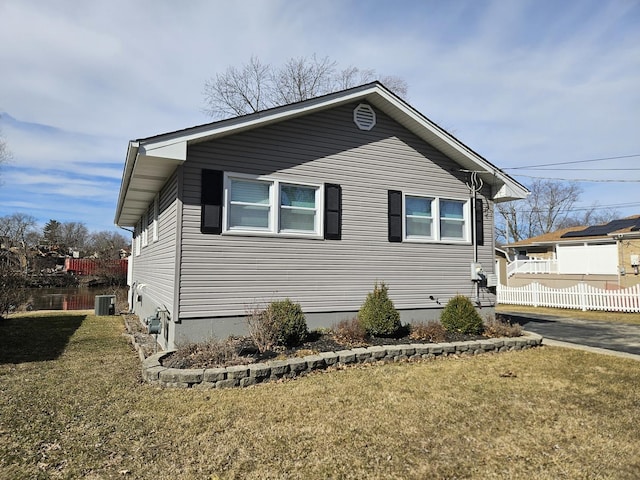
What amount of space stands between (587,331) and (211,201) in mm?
9864

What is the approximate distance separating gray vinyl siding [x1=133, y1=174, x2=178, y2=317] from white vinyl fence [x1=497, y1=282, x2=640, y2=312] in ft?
50.0

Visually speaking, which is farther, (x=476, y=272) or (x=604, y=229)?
(x=604, y=229)

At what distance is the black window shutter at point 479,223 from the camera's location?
31.8 ft

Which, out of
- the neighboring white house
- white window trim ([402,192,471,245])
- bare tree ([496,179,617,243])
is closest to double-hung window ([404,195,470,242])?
white window trim ([402,192,471,245])

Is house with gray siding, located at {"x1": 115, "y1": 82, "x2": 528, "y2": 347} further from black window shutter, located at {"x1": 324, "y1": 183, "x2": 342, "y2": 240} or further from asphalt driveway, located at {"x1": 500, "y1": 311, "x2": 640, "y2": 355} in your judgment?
asphalt driveway, located at {"x1": 500, "y1": 311, "x2": 640, "y2": 355}

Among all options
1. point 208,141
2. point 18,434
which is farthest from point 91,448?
point 208,141

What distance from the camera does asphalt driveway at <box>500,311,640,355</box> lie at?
8.39 m

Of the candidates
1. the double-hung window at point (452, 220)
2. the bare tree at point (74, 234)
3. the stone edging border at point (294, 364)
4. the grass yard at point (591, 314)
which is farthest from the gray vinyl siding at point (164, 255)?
the bare tree at point (74, 234)

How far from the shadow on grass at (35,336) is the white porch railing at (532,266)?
23.2 metres

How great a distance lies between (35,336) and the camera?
9.23 meters

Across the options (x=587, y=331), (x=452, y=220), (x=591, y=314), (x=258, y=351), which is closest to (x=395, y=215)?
(x=452, y=220)

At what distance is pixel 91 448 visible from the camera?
3.51 m

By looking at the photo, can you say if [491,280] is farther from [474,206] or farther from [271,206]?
[271,206]

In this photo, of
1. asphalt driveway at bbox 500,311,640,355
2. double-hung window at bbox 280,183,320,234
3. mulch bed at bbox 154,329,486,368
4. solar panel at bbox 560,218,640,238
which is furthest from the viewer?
solar panel at bbox 560,218,640,238
